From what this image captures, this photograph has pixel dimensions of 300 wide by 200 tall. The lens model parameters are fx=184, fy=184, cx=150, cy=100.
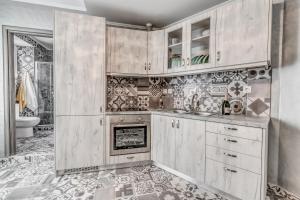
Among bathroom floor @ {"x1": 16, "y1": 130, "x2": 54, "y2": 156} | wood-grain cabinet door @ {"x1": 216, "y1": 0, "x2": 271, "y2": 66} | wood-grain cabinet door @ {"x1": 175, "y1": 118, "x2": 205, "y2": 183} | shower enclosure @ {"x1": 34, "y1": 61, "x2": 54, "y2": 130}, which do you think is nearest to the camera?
wood-grain cabinet door @ {"x1": 216, "y1": 0, "x2": 271, "y2": 66}

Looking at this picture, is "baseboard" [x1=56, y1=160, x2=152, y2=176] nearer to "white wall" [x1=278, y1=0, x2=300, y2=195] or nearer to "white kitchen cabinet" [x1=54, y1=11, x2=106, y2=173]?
"white kitchen cabinet" [x1=54, y1=11, x2=106, y2=173]

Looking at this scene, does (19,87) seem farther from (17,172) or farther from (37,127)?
(17,172)

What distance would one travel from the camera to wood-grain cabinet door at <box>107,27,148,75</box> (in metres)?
2.88

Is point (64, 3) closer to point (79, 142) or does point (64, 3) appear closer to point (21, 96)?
point (79, 142)

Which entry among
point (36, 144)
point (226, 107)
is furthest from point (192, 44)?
point (36, 144)

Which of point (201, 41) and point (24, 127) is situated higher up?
point (201, 41)

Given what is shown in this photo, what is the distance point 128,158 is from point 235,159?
5.08ft

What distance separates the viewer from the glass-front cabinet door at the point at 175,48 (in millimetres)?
2699

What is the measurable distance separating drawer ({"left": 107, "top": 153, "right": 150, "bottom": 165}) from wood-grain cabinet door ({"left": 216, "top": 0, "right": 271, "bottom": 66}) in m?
1.73

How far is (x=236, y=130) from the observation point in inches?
73.2

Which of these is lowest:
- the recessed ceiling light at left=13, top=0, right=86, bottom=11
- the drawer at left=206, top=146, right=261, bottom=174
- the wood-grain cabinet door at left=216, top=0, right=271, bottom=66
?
the drawer at left=206, top=146, right=261, bottom=174

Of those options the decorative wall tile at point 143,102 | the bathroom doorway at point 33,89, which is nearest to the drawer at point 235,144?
the decorative wall tile at point 143,102

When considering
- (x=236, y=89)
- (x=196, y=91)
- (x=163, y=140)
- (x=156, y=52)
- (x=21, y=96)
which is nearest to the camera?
(x=236, y=89)

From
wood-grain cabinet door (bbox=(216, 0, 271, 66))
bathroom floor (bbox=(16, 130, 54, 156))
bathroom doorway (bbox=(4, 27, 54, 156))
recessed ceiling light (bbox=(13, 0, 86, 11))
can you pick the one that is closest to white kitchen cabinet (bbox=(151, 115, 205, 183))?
wood-grain cabinet door (bbox=(216, 0, 271, 66))
